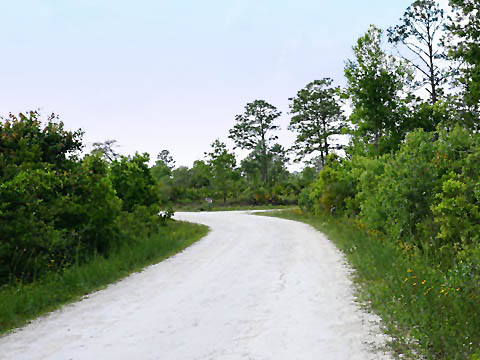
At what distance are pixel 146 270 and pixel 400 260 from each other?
589 centimetres

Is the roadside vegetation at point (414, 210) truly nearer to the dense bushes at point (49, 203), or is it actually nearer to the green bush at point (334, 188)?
the green bush at point (334, 188)

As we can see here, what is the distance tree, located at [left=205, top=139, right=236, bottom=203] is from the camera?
148 feet

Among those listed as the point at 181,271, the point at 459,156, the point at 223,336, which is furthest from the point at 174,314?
the point at 459,156

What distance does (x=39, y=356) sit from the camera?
15.6ft

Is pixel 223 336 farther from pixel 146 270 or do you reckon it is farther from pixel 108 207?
pixel 108 207

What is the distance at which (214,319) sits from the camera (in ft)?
19.6

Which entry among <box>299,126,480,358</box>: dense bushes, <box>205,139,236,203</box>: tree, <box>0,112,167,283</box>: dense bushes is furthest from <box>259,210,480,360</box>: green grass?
<box>205,139,236,203</box>: tree

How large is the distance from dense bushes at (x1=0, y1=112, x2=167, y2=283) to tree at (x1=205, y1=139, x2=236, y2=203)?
3140cm

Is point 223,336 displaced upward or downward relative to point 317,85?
downward

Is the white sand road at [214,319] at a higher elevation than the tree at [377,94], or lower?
lower

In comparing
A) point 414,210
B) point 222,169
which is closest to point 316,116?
point 222,169

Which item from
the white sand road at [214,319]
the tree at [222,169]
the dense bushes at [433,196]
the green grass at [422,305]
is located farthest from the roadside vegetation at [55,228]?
the tree at [222,169]

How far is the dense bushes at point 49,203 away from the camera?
827 cm

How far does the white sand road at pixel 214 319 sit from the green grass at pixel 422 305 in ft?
1.06
